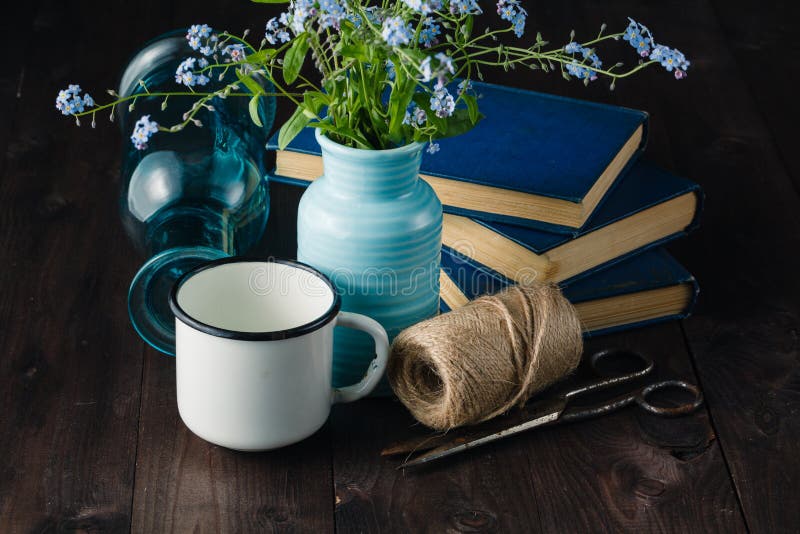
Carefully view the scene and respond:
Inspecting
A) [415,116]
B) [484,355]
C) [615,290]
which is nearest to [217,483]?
[484,355]

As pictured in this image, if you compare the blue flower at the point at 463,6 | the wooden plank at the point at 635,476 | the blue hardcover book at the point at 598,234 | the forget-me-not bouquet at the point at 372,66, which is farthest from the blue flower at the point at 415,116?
the wooden plank at the point at 635,476

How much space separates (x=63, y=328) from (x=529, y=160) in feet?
1.71

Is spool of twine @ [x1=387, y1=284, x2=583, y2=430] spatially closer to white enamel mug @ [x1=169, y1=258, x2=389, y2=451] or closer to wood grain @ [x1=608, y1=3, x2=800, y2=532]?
white enamel mug @ [x1=169, y1=258, x2=389, y2=451]

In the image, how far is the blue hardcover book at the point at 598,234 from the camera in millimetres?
1113

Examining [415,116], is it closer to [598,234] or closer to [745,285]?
[598,234]

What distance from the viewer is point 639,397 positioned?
1.02m

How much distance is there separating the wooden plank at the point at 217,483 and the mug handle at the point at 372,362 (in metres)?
0.04

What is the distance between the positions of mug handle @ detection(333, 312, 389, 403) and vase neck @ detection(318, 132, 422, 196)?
11 cm

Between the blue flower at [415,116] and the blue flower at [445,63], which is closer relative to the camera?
the blue flower at [445,63]

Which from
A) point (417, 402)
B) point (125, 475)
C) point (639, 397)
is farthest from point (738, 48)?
point (125, 475)

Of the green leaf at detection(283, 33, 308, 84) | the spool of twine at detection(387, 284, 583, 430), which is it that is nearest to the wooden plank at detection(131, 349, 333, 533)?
the spool of twine at detection(387, 284, 583, 430)

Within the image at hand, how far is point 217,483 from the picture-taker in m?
→ 0.92

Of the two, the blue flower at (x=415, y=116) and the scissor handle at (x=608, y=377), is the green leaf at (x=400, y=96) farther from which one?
the scissor handle at (x=608, y=377)

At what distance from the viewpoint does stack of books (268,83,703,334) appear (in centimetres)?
112
